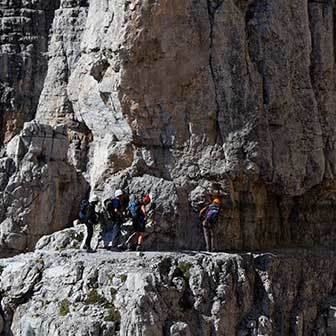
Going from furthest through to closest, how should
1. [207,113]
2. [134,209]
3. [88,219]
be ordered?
1. [207,113]
2. [88,219]
3. [134,209]

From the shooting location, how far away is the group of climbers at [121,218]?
23125 mm

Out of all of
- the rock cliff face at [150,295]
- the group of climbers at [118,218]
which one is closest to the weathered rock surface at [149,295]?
the rock cliff face at [150,295]

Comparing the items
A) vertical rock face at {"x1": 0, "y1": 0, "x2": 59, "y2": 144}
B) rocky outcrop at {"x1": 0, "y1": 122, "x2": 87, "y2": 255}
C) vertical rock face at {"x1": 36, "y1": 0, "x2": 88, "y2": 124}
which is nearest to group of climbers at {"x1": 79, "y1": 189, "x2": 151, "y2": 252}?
rocky outcrop at {"x1": 0, "y1": 122, "x2": 87, "y2": 255}

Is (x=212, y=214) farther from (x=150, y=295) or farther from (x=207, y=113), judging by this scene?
(x=150, y=295)

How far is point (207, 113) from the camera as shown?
24.5 meters

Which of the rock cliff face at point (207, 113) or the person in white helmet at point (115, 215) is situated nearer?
the person in white helmet at point (115, 215)

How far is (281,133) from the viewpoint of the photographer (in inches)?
1002

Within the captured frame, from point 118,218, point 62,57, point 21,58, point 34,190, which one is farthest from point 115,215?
point 21,58

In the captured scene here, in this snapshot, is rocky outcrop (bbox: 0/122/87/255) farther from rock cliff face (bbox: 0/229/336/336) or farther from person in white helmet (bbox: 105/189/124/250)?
person in white helmet (bbox: 105/189/124/250)

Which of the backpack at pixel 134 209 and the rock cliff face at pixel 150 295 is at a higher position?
the backpack at pixel 134 209

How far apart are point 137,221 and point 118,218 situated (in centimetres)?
53

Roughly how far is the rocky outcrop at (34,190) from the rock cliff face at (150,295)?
39.1 ft

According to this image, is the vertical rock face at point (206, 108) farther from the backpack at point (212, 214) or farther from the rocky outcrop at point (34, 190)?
the rocky outcrop at point (34, 190)

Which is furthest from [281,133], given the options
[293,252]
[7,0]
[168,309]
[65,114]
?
[7,0]
